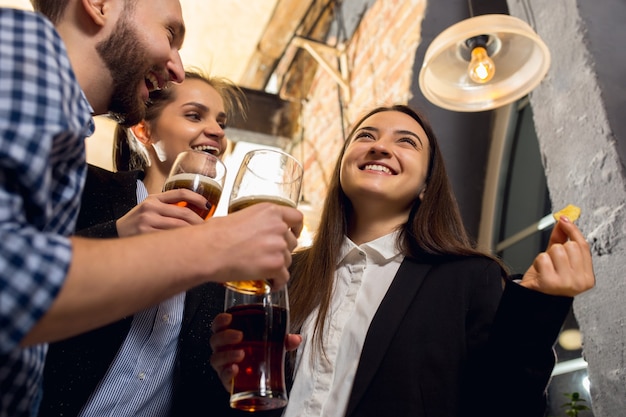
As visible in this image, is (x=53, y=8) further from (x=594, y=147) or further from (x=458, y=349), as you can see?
(x=594, y=147)

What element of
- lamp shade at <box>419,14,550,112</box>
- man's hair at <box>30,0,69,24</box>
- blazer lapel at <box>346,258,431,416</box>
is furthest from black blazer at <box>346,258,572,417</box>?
lamp shade at <box>419,14,550,112</box>

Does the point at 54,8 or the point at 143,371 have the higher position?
the point at 54,8

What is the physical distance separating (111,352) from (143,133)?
35.6 inches

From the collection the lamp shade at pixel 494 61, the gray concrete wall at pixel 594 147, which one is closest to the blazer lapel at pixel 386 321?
the gray concrete wall at pixel 594 147

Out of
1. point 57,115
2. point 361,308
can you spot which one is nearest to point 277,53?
point 361,308

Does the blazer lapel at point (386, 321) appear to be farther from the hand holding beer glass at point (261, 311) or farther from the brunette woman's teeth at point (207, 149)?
the brunette woman's teeth at point (207, 149)

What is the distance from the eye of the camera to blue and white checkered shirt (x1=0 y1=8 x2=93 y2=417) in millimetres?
558

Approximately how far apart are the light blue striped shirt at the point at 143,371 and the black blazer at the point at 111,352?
21 mm

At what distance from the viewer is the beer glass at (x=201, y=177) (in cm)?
120

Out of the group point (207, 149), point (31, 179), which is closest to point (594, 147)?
point (207, 149)

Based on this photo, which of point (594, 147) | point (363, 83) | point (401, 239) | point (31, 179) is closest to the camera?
point (31, 179)

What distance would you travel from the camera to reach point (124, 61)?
106cm

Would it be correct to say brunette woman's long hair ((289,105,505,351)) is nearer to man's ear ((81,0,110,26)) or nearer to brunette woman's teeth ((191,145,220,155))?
brunette woman's teeth ((191,145,220,155))

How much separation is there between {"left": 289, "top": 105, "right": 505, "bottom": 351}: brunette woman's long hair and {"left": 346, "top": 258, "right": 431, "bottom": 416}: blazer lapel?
0.08 meters
